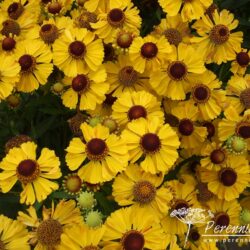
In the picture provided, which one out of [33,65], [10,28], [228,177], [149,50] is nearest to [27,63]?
[33,65]

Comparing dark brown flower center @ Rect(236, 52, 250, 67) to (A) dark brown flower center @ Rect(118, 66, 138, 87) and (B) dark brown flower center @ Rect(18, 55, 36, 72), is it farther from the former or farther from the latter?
(B) dark brown flower center @ Rect(18, 55, 36, 72)

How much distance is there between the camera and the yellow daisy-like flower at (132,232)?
1268 mm

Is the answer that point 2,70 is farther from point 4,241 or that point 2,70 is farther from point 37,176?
point 4,241

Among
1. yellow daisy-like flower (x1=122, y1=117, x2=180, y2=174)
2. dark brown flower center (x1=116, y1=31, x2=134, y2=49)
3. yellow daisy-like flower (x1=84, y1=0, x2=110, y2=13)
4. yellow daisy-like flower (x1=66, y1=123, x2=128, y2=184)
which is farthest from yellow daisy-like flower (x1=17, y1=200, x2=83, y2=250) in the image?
yellow daisy-like flower (x1=84, y1=0, x2=110, y2=13)

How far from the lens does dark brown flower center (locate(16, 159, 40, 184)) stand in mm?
1406

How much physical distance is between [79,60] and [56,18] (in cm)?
31

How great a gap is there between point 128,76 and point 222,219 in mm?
581

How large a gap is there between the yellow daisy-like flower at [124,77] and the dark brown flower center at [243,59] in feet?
1.28

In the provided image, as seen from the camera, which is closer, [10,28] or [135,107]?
[135,107]

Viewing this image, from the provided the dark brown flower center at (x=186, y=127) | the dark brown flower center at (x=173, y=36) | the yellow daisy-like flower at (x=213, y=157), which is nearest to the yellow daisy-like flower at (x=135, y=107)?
the dark brown flower center at (x=186, y=127)

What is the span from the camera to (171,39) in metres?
1.77

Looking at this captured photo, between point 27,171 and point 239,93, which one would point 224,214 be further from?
point 27,171

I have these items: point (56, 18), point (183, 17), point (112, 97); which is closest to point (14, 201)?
point (112, 97)

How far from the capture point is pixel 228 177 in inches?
60.9
